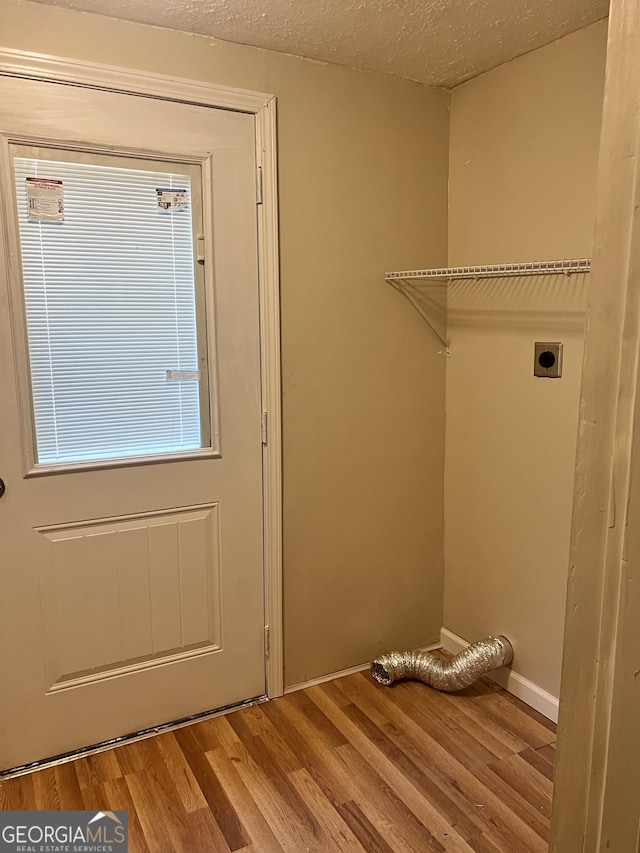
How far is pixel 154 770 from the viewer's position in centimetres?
206

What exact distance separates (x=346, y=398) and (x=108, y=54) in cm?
137

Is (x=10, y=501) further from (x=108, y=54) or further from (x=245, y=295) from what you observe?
(x=108, y=54)

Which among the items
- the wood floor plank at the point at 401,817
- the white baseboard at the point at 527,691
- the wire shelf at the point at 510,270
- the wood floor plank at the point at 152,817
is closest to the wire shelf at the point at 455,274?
the wire shelf at the point at 510,270

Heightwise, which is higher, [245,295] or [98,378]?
[245,295]

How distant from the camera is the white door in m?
1.90

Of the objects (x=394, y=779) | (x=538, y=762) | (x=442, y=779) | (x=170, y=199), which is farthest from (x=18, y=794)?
(x=170, y=199)

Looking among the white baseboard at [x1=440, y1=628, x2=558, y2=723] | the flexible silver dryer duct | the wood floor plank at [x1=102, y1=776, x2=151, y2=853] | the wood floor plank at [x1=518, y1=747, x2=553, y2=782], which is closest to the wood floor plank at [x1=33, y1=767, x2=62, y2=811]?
the wood floor plank at [x1=102, y1=776, x2=151, y2=853]

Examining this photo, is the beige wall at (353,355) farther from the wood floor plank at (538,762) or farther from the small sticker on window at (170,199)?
the wood floor plank at (538,762)

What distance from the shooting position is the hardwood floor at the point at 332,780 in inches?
71.4

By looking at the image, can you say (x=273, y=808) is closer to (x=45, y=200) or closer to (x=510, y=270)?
(x=510, y=270)

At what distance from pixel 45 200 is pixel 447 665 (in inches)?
84.9

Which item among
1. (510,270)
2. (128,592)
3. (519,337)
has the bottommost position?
(128,592)

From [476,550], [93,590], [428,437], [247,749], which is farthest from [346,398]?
[247,749]

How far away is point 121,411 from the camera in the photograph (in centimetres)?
206
